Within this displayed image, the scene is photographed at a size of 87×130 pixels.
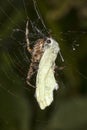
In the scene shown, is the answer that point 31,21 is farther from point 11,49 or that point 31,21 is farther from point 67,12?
point 67,12

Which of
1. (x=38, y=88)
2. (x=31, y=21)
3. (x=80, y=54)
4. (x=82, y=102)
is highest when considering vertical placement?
(x=31, y=21)

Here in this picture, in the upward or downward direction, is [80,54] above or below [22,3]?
below

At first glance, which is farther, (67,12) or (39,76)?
(67,12)

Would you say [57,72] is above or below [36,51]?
below

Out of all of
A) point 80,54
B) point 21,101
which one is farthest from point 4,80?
point 80,54

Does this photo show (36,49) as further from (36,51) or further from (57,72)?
(57,72)

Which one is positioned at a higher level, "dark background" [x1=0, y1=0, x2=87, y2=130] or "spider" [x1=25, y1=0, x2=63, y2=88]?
"spider" [x1=25, y1=0, x2=63, y2=88]

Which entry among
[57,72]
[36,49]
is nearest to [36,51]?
[36,49]

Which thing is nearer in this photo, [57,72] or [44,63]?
[44,63]

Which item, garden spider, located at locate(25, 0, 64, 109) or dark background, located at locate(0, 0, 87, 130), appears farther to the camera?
dark background, located at locate(0, 0, 87, 130)
